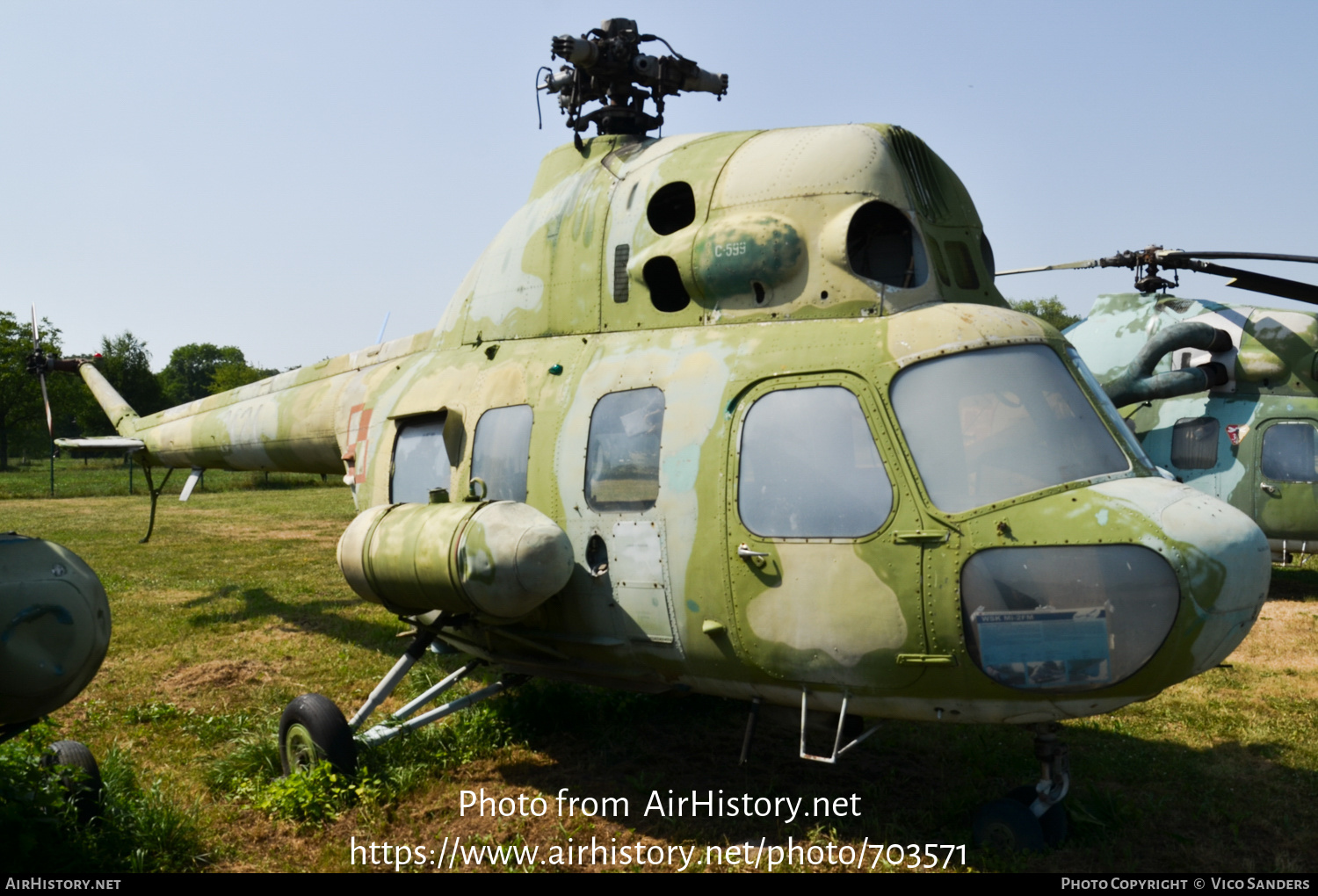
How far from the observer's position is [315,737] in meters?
5.84

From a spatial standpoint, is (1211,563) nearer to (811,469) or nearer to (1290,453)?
(811,469)

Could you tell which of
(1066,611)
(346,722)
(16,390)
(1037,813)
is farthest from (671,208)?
(16,390)

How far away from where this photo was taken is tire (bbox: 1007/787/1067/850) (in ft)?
16.3

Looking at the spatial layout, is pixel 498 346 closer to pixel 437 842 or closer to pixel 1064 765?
pixel 437 842

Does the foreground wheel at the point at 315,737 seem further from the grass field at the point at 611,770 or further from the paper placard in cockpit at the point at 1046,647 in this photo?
the paper placard in cockpit at the point at 1046,647

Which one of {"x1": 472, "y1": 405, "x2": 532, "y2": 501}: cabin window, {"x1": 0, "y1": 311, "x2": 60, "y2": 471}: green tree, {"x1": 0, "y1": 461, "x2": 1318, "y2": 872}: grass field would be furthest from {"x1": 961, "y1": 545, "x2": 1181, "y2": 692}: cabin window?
{"x1": 0, "y1": 311, "x2": 60, "y2": 471}: green tree

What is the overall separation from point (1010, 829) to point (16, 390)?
56.6 metres

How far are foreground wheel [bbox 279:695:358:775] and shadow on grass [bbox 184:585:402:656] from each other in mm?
3462

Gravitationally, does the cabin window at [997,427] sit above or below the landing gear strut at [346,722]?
above

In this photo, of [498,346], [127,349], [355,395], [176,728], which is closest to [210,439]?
[355,395]

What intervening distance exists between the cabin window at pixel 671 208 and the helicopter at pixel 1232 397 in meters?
7.12

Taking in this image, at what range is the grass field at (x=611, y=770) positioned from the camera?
5.11m

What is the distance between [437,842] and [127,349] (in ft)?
268

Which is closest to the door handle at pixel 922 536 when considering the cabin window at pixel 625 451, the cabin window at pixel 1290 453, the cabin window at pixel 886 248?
the cabin window at pixel 625 451
